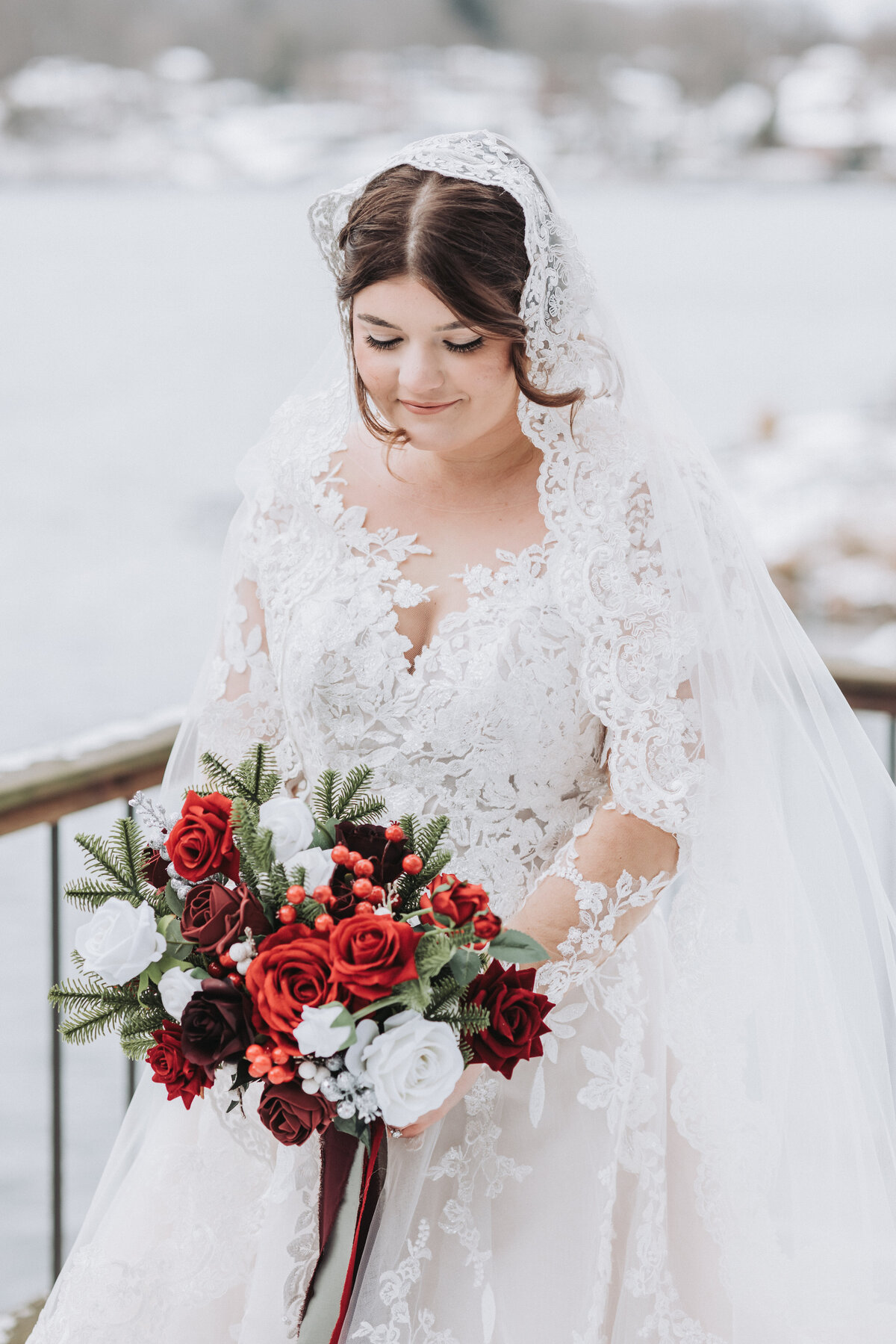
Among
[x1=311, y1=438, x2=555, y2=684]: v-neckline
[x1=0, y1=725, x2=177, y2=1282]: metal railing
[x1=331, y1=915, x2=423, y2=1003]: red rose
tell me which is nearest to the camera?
[x1=331, y1=915, x2=423, y2=1003]: red rose

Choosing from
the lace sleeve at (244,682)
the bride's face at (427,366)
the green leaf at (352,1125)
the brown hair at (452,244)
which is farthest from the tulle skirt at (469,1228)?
the brown hair at (452,244)

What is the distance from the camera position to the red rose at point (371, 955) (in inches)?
41.6

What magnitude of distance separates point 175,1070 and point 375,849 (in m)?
0.27

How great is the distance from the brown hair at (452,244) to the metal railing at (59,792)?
0.87 metres

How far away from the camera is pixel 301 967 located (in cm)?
108

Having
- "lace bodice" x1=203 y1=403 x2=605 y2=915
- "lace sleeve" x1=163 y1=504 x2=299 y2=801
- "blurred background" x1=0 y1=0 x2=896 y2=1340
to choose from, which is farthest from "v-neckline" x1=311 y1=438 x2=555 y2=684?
"blurred background" x1=0 y1=0 x2=896 y2=1340

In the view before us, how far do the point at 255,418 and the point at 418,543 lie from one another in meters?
12.0

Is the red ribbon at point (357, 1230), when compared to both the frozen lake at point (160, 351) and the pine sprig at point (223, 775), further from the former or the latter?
the frozen lake at point (160, 351)

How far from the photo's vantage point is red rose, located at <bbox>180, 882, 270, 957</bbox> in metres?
1.13

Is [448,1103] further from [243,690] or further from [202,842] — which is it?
[243,690]

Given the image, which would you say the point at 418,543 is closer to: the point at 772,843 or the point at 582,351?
the point at 582,351

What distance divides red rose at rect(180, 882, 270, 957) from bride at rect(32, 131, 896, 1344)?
0.31m

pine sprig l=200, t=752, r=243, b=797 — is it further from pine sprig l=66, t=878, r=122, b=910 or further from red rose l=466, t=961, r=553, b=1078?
red rose l=466, t=961, r=553, b=1078

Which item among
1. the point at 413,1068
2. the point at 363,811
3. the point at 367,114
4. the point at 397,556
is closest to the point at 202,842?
the point at 363,811
